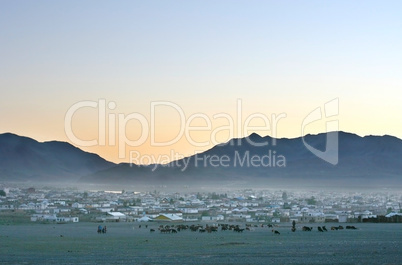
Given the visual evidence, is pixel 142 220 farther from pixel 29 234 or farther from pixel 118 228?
pixel 29 234

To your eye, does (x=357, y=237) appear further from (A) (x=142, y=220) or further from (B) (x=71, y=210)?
(B) (x=71, y=210)

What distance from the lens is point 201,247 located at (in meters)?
37.7

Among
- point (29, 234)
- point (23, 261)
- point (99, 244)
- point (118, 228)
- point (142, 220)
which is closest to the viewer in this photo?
point (23, 261)

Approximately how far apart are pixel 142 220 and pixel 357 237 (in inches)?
1059

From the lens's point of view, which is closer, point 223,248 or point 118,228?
point 223,248

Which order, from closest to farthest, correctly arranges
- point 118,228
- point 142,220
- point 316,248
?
point 316,248 < point 118,228 < point 142,220

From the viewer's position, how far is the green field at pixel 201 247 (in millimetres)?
31391

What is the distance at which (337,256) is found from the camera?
32.4 metres

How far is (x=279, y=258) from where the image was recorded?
3181 centimetres

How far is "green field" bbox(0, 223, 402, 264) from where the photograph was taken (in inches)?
1236

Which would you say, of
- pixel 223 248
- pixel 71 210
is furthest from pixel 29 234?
pixel 71 210

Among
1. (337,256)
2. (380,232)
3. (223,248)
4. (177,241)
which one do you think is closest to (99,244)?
(177,241)

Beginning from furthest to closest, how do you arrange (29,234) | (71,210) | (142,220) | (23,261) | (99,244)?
(71,210) → (142,220) → (29,234) → (99,244) → (23,261)

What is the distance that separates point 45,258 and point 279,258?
951 centimetres
